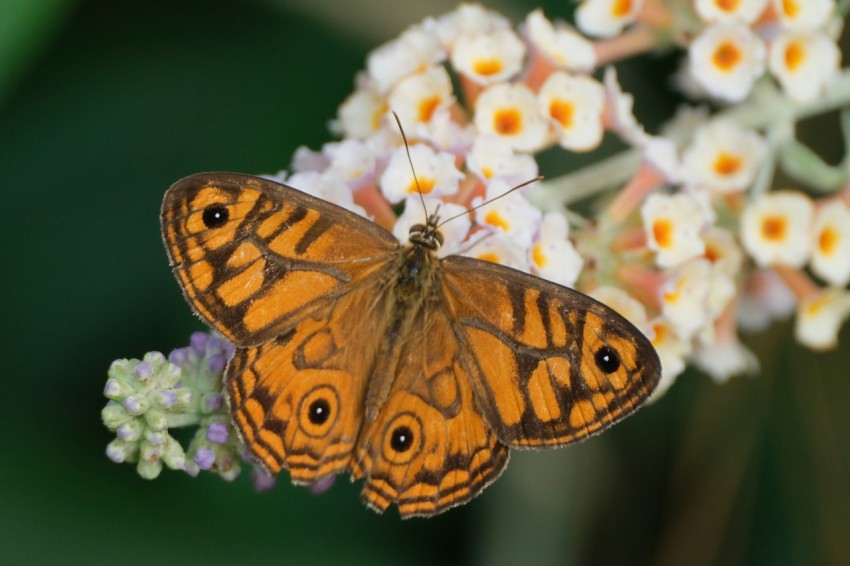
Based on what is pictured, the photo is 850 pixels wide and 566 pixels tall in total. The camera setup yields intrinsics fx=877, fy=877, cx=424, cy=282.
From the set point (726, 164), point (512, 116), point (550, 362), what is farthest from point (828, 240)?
point (550, 362)

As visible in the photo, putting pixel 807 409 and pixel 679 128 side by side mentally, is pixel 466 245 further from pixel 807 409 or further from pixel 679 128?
pixel 807 409

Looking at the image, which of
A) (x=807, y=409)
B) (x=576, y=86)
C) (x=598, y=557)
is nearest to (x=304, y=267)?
(x=576, y=86)

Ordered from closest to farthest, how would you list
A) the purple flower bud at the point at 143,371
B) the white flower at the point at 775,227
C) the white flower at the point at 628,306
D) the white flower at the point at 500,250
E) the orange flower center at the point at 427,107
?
the purple flower bud at the point at 143,371
the white flower at the point at 500,250
the white flower at the point at 628,306
the orange flower center at the point at 427,107
the white flower at the point at 775,227

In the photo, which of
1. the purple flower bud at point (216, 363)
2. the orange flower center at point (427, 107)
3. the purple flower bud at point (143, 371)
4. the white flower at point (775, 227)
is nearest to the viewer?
the purple flower bud at point (143, 371)

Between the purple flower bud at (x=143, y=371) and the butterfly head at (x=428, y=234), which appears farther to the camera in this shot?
the butterfly head at (x=428, y=234)

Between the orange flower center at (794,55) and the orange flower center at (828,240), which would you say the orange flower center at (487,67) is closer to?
the orange flower center at (794,55)

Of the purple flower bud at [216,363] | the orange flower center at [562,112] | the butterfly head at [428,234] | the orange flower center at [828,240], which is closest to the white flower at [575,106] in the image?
the orange flower center at [562,112]

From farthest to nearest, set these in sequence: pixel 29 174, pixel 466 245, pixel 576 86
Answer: pixel 29 174, pixel 576 86, pixel 466 245

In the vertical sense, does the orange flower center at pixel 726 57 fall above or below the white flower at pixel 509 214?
above
